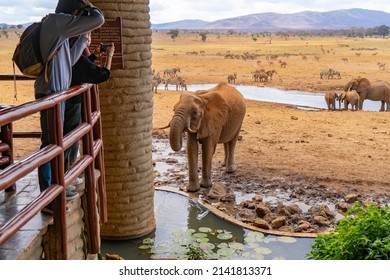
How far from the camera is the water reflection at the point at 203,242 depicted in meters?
6.18

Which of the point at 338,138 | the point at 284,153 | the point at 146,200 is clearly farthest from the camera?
the point at 338,138

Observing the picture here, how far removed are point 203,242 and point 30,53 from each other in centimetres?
364

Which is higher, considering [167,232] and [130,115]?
[130,115]

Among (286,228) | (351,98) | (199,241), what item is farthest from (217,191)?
(351,98)

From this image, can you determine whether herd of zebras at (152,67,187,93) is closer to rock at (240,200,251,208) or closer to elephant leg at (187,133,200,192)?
elephant leg at (187,133,200,192)

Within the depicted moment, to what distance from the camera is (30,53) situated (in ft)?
11.3

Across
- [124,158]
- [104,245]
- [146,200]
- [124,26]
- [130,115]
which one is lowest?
[104,245]

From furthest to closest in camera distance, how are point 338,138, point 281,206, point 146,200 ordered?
point 338,138, point 281,206, point 146,200

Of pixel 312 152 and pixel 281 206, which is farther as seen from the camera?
pixel 312 152

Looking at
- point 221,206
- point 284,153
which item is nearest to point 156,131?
point 284,153

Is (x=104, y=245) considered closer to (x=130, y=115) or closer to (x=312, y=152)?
(x=130, y=115)

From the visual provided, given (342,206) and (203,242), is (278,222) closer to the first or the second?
(203,242)

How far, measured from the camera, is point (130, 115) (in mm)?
6332
